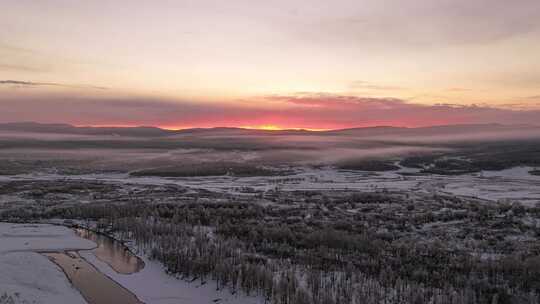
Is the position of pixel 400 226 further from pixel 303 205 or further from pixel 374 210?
pixel 303 205

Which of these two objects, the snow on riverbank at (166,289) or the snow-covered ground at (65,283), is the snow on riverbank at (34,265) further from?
the snow on riverbank at (166,289)

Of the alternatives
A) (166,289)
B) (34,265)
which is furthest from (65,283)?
(166,289)

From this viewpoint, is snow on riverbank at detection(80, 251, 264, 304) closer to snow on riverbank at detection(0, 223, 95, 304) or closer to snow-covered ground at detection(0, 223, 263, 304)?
snow-covered ground at detection(0, 223, 263, 304)

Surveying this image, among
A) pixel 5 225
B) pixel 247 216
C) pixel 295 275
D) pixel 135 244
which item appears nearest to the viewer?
pixel 295 275

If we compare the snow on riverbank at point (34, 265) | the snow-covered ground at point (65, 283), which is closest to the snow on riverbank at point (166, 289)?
the snow-covered ground at point (65, 283)

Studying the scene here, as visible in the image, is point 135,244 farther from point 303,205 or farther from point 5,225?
point 303,205

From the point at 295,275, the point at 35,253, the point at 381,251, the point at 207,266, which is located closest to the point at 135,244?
the point at 35,253

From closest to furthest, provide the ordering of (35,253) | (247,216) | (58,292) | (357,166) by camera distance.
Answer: (58,292) → (35,253) → (247,216) → (357,166)

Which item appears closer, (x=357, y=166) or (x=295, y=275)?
(x=295, y=275)
